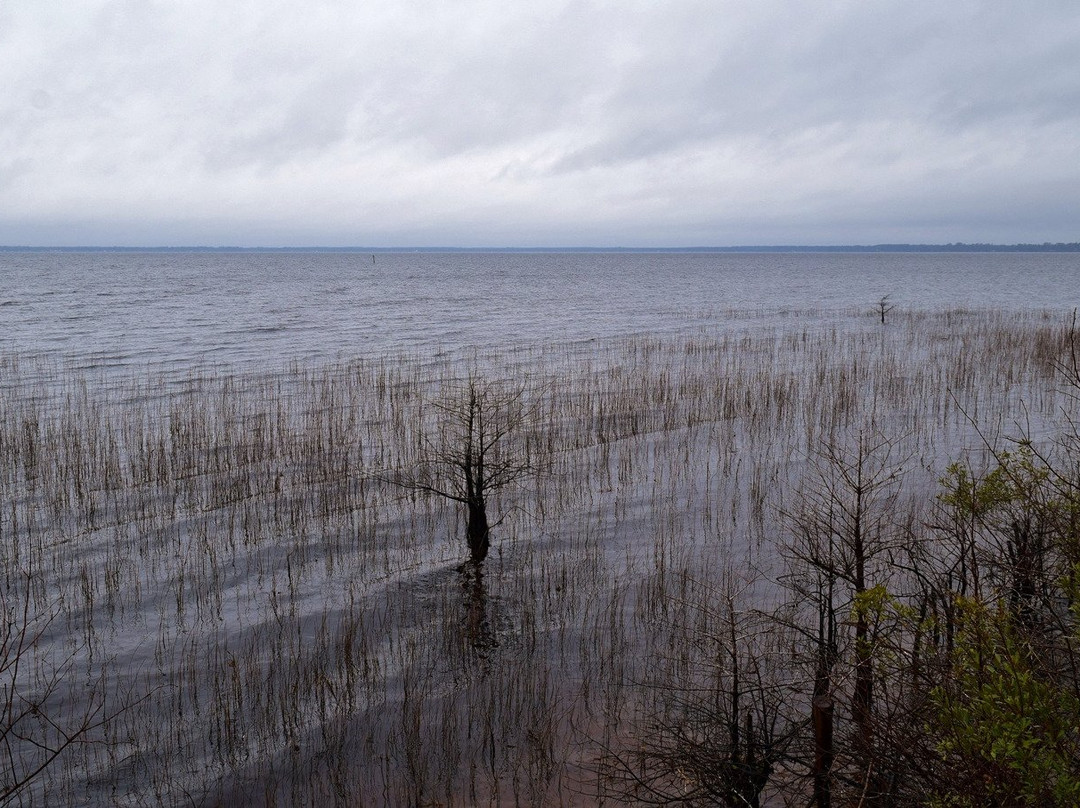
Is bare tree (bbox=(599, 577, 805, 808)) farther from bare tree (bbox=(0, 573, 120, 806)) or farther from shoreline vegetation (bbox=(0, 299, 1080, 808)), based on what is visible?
bare tree (bbox=(0, 573, 120, 806))

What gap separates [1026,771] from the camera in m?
2.87

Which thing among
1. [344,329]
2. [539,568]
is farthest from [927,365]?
[344,329]

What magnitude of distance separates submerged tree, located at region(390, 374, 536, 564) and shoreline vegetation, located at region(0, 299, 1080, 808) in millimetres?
139

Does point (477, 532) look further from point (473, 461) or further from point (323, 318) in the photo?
point (323, 318)

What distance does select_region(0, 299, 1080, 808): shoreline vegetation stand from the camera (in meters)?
4.38

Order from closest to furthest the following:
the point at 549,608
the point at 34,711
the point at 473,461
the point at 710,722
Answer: the point at 710,722 < the point at 34,711 < the point at 549,608 < the point at 473,461

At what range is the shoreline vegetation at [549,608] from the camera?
4.38 meters

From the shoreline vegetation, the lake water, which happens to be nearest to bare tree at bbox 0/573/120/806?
the shoreline vegetation

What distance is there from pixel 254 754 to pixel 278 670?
1.11m

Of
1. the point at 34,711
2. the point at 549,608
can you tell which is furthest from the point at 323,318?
the point at 34,711

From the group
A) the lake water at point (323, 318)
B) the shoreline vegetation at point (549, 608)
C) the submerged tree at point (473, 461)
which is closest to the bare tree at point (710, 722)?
the shoreline vegetation at point (549, 608)

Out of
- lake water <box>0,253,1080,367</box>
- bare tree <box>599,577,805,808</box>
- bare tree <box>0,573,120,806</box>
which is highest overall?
lake water <box>0,253,1080,367</box>

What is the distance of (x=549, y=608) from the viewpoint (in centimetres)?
806

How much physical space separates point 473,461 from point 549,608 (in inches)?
118
